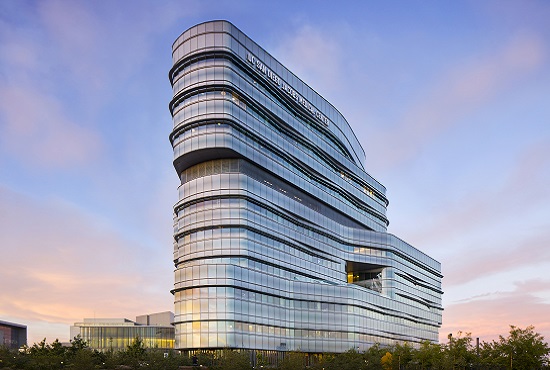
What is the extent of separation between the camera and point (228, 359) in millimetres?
80000

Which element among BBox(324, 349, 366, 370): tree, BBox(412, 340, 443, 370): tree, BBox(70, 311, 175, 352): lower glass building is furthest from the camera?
BBox(70, 311, 175, 352): lower glass building

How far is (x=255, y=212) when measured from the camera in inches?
4579

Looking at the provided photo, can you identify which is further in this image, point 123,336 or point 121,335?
point 121,335

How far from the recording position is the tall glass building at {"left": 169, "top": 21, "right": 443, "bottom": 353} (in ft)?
359

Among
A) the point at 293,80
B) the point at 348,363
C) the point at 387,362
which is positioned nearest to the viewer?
the point at 348,363

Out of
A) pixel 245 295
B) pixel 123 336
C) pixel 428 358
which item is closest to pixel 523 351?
pixel 428 358

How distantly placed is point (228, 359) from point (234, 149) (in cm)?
4530

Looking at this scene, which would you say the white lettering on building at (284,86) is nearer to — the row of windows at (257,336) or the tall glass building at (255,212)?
the tall glass building at (255,212)

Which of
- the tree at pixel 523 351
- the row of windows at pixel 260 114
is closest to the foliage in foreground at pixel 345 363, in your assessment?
the tree at pixel 523 351

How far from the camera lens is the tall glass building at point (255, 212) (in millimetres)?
109562

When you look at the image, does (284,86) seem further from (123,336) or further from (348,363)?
(123,336)

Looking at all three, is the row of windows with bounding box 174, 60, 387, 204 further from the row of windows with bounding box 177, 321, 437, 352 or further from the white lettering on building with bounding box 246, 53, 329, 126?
the row of windows with bounding box 177, 321, 437, 352

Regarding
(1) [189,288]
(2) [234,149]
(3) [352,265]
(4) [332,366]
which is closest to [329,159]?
(3) [352,265]

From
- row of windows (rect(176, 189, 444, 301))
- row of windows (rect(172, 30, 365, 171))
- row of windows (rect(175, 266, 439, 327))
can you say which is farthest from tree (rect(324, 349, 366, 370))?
row of windows (rect(172, 30, 365, 171))
